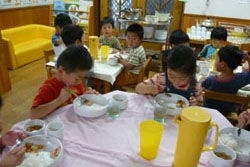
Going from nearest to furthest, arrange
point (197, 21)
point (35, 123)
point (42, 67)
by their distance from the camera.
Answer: point (35, 123) < point (42, 67) < point (197, 21)

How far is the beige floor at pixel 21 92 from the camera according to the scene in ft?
8.11

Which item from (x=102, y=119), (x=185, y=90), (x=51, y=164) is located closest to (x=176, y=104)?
(x=185, y=90)

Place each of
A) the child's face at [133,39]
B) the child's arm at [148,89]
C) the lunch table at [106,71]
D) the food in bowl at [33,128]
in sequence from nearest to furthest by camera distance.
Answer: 1. the food in bowl at [33,128]
2. the child's arm at [148,89]
3. the lunch table at [106,71]
4. the child's face at [133,39]

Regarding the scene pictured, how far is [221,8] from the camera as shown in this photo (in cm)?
414

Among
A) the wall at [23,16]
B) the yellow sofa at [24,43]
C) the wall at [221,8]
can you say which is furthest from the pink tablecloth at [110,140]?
the wall at [23,16]

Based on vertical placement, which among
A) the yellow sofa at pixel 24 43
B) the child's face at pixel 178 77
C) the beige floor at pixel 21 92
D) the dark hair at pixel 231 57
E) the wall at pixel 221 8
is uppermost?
the wall at pixel 221 8

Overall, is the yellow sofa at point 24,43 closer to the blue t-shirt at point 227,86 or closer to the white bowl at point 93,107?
the white bowl at point 93,107

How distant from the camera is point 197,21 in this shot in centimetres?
427

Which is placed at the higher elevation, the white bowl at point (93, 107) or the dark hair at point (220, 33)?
the dark hair at point (220, 33)

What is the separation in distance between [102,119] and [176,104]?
1.72 feet

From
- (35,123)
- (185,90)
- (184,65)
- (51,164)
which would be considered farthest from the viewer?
(185,90)

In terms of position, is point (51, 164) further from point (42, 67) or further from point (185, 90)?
point (42, 67)

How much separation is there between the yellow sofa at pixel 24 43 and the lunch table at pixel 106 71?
5.97 feet

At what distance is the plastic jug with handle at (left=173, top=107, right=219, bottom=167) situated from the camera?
75 centimetres
